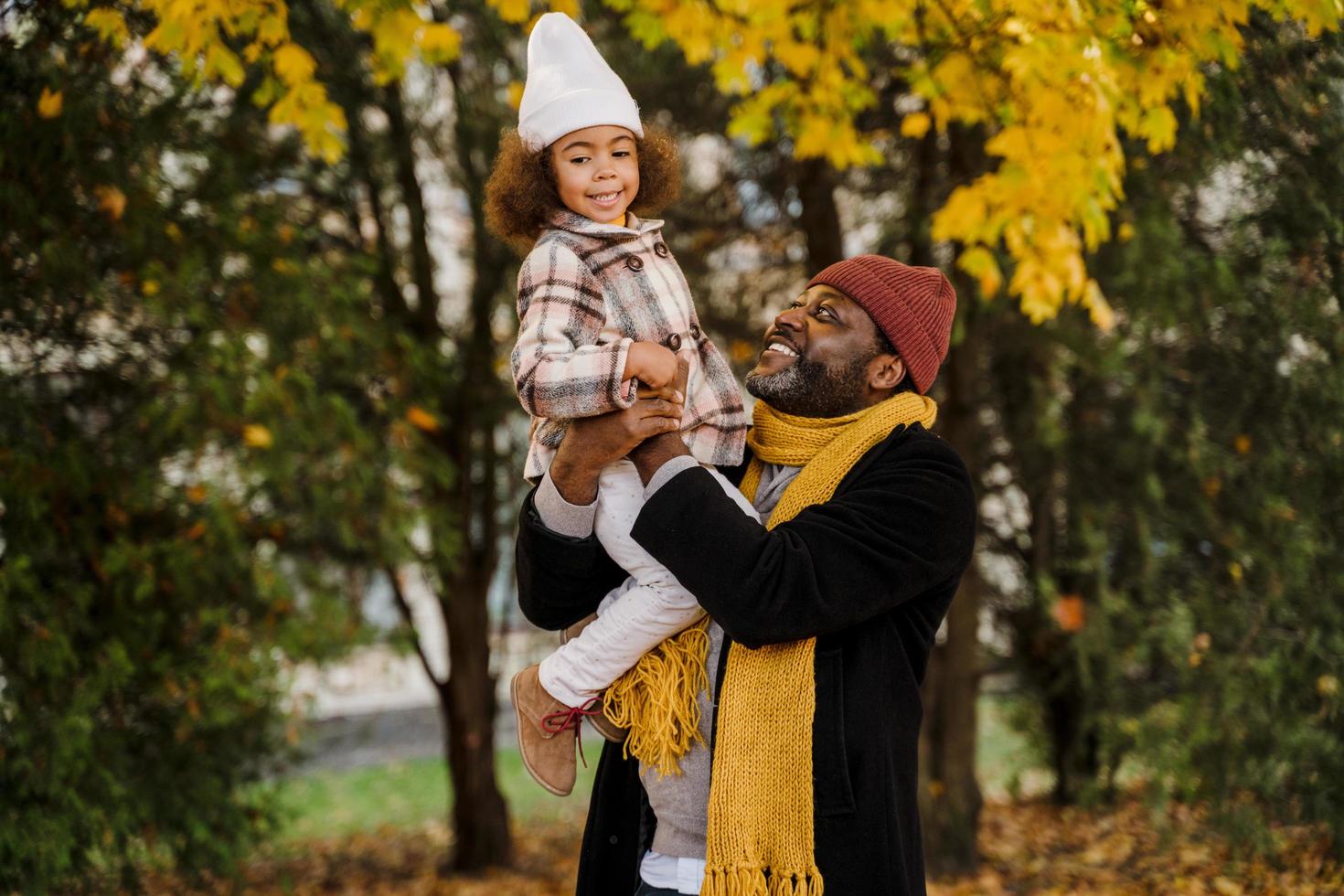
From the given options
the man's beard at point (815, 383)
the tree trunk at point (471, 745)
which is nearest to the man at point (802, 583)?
the man's beard at point (815, 383)

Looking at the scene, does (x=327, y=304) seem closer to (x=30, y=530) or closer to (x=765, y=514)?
(x=30, y=530)

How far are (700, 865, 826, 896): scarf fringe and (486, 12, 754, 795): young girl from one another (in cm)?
34

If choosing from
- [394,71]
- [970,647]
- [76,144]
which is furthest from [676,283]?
[970,647]

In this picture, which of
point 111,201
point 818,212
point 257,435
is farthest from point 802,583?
point 818,212

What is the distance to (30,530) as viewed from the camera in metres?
4.64

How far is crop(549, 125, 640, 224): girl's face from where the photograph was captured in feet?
7.05

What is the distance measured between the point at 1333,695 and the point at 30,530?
480 centimetres

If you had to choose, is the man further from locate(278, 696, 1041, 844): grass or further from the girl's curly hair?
locate(278, 696, 1041, 844): grass

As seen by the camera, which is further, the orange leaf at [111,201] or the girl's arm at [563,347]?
the orange leaf at [111,201]

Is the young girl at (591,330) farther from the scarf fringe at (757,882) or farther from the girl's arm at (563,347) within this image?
the scarf fringe at (757,882)

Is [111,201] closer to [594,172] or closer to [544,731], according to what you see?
[594,172]

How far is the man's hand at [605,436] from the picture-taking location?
1972 mm

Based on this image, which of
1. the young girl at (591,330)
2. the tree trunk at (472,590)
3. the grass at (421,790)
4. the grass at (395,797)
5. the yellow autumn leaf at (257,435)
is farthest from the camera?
the grass at (395,797)

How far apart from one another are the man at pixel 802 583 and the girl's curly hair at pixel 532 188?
37cm
